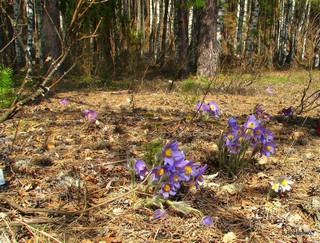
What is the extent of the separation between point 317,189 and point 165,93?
14.4ft

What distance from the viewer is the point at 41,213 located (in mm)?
1640

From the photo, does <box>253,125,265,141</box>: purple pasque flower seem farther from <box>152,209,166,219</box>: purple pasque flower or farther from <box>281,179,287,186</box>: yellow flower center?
<box>152,209,166,219</box>: purple pasque flower

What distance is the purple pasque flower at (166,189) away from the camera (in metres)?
1.67

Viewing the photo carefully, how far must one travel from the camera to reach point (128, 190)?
1916 mm

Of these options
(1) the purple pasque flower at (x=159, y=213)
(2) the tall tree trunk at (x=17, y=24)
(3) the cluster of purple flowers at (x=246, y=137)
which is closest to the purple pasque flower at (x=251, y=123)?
(3) the cluster of purple flowers at (x=246, y=137)

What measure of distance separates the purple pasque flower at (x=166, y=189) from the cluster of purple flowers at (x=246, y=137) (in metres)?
0.55

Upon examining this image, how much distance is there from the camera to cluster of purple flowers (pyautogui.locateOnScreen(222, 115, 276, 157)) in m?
2.04

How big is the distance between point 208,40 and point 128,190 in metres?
7.84

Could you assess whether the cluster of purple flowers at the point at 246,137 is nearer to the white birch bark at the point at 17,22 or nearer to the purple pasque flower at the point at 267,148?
the purple pasque flower at the point at 267,148

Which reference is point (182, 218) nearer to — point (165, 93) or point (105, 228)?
point (105, 228)

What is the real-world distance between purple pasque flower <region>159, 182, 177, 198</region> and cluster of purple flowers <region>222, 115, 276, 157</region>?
55 centimetres

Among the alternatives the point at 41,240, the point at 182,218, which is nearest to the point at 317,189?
the point at 182,218

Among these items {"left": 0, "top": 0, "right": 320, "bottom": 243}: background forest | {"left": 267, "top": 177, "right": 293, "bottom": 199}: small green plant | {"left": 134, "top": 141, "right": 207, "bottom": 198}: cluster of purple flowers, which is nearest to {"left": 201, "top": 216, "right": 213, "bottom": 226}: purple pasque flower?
{"left": 0, "top": 0, "right": 320, "bottom": 243}: background forest

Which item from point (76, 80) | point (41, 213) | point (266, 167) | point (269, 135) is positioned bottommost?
point (76, 80)
